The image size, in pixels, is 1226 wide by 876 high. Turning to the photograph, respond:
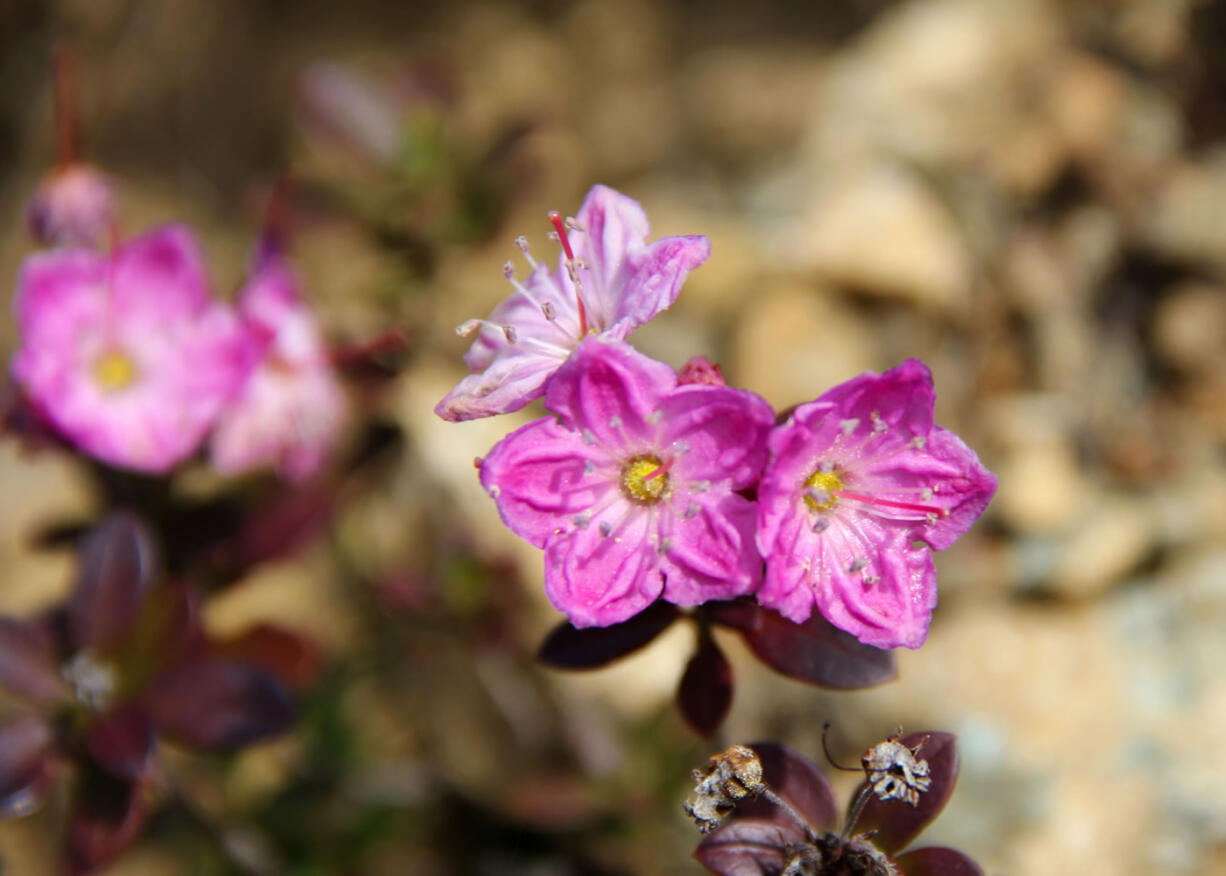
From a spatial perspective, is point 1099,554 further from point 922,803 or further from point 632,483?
point 632,483

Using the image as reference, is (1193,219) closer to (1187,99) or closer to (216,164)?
(1187,99)

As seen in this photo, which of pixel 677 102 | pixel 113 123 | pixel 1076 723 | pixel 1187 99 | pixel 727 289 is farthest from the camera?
pixel 677 102

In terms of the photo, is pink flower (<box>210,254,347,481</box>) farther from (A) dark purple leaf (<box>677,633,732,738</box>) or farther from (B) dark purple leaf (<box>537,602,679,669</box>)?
(A) dark purple leaf (<box>677,633,732,738</box>)

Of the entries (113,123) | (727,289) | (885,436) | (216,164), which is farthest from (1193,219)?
(113,123)

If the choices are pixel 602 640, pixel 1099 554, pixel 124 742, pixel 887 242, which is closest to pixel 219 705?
pixel 124 742

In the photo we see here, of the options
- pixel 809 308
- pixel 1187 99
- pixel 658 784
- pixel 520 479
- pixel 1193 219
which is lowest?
pixel 658 784

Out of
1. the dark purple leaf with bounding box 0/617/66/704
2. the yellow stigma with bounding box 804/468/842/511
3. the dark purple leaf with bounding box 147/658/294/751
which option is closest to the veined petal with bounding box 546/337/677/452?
the yellow stigma with bounding box 804/468/842/511
